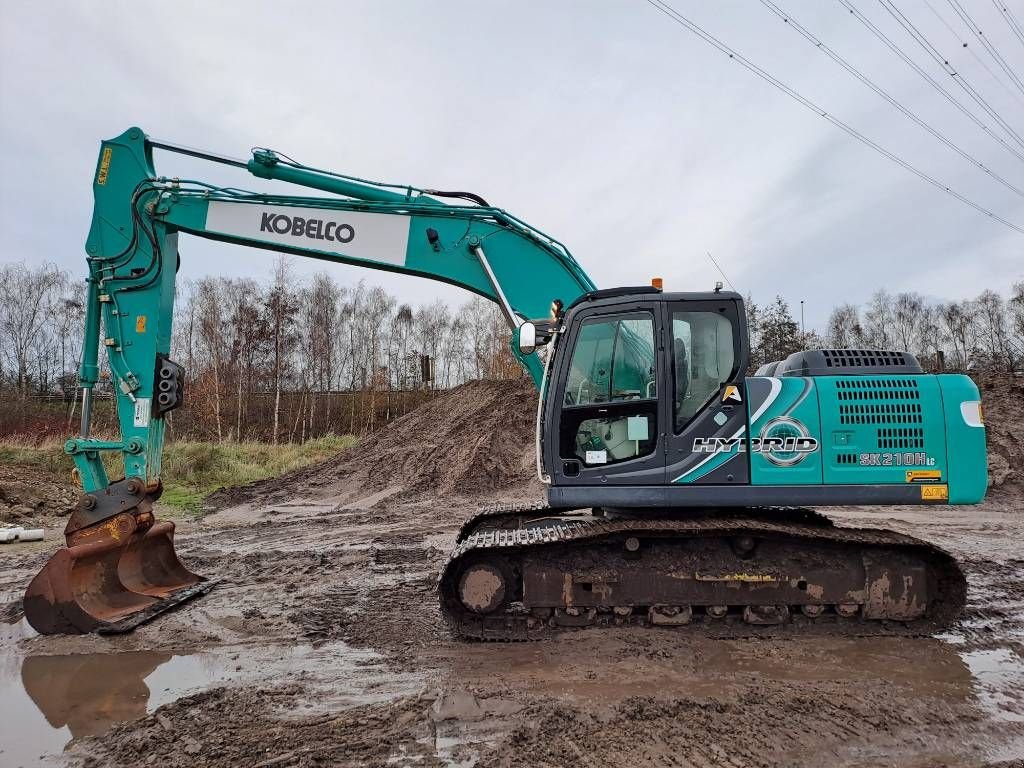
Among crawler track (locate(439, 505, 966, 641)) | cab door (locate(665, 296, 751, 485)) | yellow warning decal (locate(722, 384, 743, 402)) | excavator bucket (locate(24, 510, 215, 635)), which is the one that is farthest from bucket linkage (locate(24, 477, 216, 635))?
yellow warning decal (locate(722, 384, 743, 402))

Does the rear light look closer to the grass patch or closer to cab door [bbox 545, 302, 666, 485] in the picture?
cab door [bbox 545, 302, 666, 485]

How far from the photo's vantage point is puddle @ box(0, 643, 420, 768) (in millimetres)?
3686

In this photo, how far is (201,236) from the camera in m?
6.29

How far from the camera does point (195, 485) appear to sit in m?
15.0

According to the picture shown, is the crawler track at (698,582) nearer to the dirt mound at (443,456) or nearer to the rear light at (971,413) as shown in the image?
the rear light at (971,413)

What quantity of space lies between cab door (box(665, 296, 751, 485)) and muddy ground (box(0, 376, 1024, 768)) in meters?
1.31

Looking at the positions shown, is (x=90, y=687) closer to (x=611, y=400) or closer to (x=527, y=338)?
(x=527, y=338)

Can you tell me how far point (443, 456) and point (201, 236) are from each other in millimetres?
8801

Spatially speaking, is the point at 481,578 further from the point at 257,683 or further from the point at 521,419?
the point at 521,419

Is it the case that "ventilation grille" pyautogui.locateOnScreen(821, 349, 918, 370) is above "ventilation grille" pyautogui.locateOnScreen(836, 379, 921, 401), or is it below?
above

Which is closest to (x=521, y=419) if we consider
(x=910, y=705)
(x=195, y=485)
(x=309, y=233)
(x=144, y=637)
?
Result: (x=195, y=485)

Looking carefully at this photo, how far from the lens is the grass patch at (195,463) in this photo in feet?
45.3

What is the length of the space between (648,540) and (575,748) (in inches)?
77.8

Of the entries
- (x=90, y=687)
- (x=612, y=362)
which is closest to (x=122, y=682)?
(x=90, y=687)
